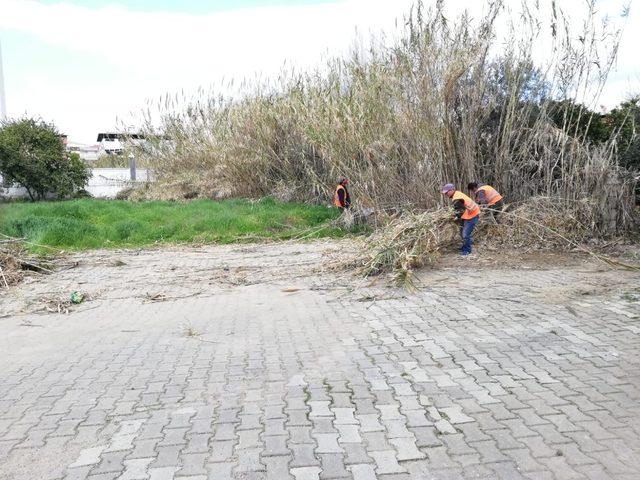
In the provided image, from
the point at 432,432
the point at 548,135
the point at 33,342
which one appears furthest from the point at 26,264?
the point at 548,135

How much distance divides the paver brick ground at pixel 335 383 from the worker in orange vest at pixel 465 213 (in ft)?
4.81

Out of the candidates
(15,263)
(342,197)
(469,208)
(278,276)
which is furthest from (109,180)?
(469,208)

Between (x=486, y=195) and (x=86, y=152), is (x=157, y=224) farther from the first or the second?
(x=86, y=152)

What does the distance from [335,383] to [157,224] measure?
40.5 feet

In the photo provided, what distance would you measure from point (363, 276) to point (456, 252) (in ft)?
7.60

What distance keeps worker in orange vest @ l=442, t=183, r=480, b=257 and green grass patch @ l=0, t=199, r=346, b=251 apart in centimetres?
440

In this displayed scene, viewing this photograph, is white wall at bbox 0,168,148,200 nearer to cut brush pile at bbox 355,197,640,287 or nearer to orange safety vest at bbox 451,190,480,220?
cut brush pile at bbox 355,197,640,287

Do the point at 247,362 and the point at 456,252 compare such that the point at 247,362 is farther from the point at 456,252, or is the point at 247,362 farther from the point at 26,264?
the point at 26,264

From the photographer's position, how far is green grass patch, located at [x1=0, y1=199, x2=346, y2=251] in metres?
13.8

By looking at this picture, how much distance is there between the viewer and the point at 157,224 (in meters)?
15.7

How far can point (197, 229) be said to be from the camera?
15055 mm

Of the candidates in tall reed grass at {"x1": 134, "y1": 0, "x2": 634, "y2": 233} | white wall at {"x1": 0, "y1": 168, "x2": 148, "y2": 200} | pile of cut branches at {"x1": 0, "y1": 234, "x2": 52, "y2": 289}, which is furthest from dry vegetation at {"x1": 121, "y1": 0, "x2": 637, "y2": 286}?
white wall at {"x1": 0, "y1": 168, "x2": 148, "y2": 200}

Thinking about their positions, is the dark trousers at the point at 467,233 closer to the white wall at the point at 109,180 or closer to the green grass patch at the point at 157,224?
the green grass patch at the point at 157,224

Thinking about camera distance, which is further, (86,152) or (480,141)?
(86,152)
